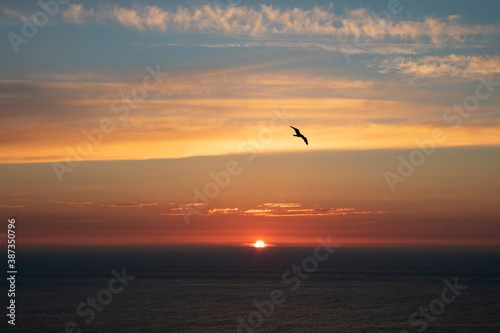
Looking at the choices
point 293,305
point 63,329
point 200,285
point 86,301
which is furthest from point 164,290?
point 63,329

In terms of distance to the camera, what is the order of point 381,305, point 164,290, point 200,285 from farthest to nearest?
point 200,285, point 164,290, point 381,305

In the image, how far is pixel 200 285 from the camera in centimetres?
12725

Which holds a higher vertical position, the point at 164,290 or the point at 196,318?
the point at 164,290

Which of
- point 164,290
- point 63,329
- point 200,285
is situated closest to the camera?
point 63,329

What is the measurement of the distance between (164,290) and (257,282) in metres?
30.5

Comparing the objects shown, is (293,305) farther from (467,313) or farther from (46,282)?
(46,282)

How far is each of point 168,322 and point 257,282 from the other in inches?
2464

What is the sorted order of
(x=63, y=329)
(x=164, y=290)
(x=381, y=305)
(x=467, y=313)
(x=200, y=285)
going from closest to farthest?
(x=63, y=329), (x=467, y=313), (x=381, y=305), (x=164, y=290), (x=200, y=285)

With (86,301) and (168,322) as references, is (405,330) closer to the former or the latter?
(168,322)

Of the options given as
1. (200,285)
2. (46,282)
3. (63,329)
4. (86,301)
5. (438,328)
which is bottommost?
(438,328)

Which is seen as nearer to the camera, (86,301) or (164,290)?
(86,301)

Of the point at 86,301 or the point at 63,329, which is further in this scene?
the point at 86,301

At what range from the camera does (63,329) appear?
225 feet

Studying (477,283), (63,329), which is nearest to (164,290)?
(63,329)
